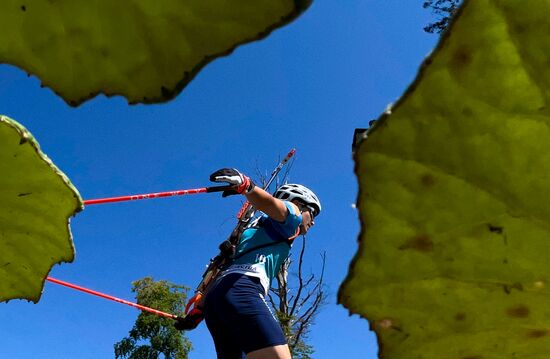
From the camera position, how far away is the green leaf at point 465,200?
206 mm

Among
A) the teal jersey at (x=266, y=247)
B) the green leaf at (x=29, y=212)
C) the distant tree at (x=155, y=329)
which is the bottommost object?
the green leaf at (x=29, y=212)

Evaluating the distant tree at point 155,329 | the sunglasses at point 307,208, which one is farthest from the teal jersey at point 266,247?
the distant tree at point 155,329

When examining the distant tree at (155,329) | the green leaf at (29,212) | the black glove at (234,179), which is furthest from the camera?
the distant tree at (155,329)

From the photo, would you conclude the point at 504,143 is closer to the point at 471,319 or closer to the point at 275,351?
the point at 471,319

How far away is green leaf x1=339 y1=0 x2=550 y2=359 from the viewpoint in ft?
0.67

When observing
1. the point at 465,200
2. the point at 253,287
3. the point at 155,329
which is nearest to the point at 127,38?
the point at 465,200

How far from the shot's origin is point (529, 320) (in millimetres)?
264

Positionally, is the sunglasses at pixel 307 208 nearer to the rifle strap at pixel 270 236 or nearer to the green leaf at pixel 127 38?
the rifle strap at pixel 270 236

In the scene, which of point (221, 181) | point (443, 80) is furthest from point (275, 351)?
point (443, 80)

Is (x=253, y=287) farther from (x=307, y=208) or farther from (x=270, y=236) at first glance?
(x=307, y=208)

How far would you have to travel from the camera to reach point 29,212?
15.9 inches

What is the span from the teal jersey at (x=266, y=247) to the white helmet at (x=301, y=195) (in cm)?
54

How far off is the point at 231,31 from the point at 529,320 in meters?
0.21

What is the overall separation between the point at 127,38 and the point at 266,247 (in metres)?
2.15
